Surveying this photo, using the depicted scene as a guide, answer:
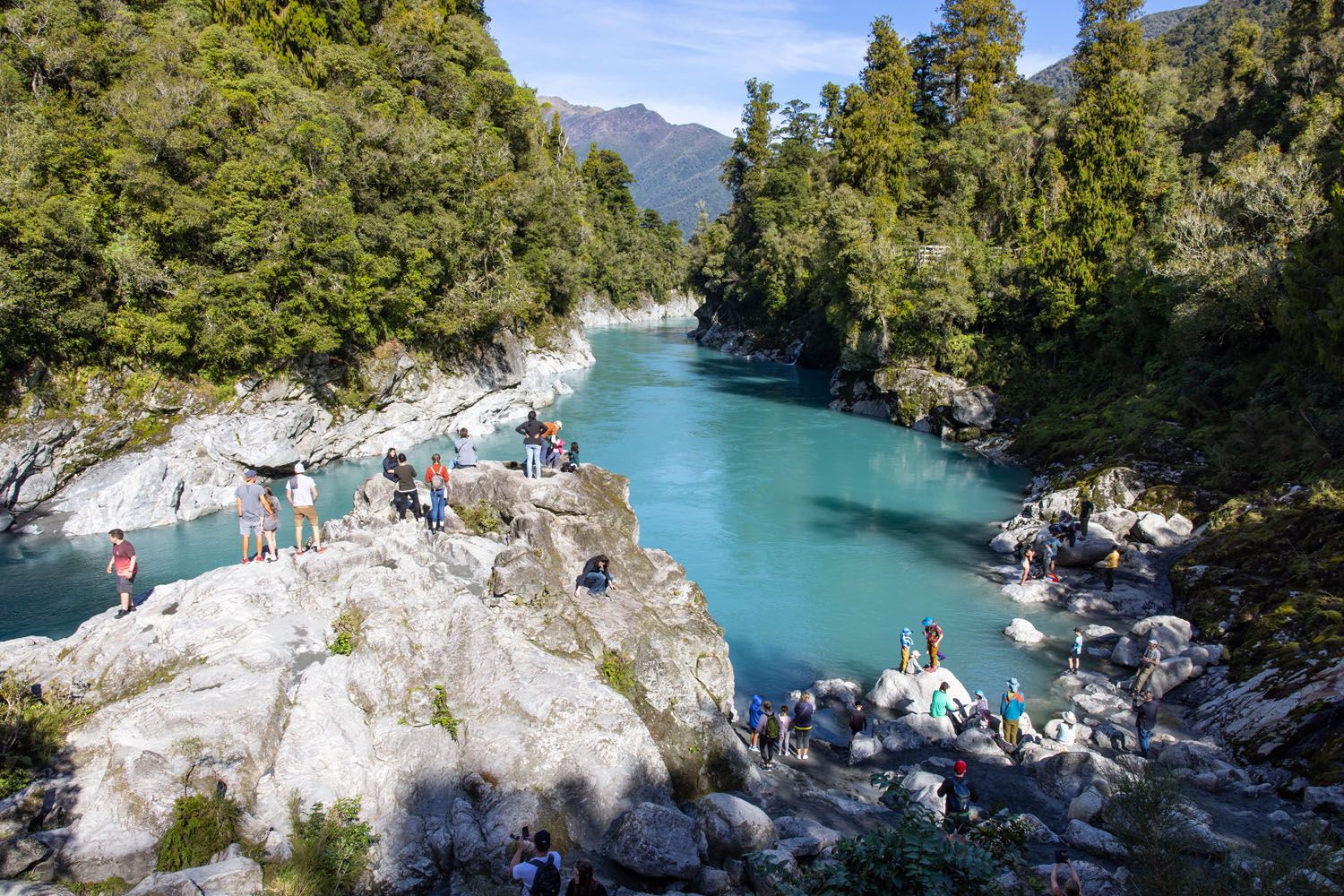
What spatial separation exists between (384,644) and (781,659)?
10033 millimetres

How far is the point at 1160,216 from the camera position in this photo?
126 feet

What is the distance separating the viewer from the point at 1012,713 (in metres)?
15.4

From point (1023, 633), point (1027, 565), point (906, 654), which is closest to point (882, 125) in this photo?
point (1027, 565)

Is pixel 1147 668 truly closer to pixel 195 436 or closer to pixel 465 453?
pixel 465 453

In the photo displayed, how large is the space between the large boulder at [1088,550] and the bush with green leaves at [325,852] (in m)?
21.0

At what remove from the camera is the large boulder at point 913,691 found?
17.0m

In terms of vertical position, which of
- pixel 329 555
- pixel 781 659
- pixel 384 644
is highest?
pixel 329 555

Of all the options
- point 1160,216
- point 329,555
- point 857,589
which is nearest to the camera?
point 329,555

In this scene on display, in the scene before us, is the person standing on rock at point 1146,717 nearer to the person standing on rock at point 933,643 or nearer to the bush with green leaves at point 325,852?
the person standing on rock at point 933,643

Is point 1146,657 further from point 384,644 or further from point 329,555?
point 329,555

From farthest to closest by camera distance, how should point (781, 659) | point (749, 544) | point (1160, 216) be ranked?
1. point (1160, 216)
2. point (749, 544)
3. point (781, 659)

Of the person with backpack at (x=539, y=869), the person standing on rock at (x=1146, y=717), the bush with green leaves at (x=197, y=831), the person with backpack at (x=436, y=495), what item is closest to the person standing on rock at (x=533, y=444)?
the person with backpack at (x=436, y=495)

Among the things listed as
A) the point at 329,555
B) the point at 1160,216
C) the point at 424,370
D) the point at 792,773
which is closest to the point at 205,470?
the point at 424,370

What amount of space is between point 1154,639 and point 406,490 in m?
16.6
